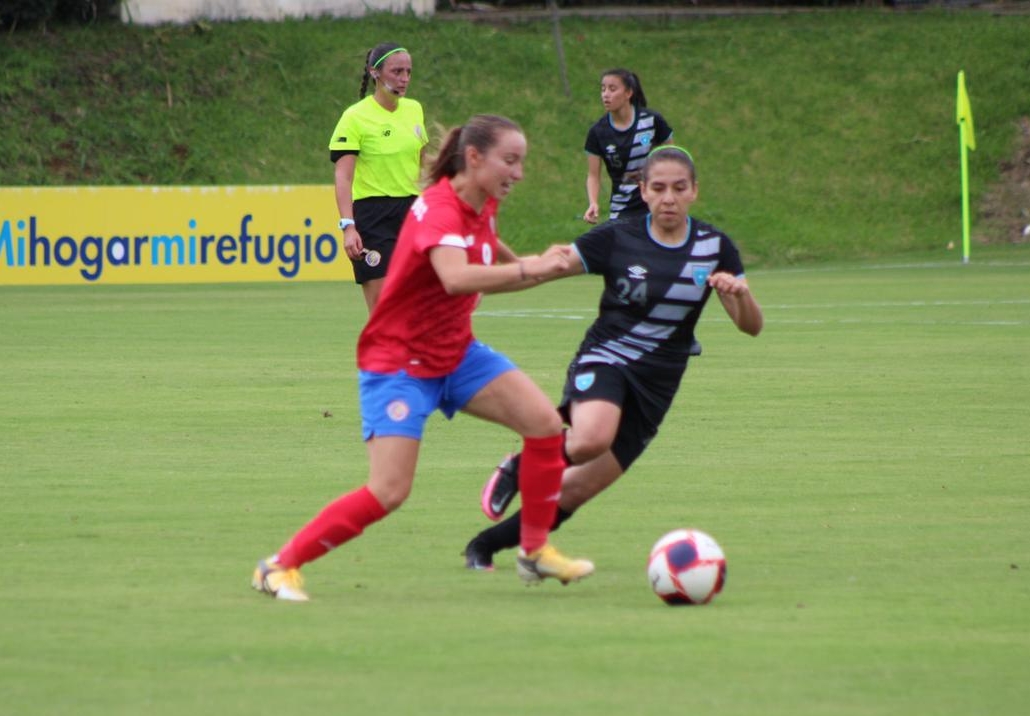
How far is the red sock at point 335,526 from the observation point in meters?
6.25

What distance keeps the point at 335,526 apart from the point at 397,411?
43 centimetres

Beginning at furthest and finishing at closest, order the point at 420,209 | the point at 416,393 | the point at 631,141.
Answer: the point at 631,141 < the point at 420,209 < the point at 416,393

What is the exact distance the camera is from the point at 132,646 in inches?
215

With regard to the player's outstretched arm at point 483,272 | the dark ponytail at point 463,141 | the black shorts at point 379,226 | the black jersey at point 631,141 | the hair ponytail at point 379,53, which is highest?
the hair ponytail at point 379,53

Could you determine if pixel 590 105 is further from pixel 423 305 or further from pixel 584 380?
pixel 423 305

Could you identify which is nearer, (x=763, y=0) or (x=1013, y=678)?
(x=1013, y=678)

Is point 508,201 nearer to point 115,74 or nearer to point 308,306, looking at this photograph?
point 115,74

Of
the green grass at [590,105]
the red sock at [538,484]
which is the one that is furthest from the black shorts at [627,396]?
the green grass at [590,105]

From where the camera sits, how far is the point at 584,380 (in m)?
7.16

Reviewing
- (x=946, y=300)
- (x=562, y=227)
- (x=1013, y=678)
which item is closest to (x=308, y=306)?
(x=946, y=300)

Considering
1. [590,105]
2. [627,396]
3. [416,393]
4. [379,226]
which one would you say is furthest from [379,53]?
[590,105]

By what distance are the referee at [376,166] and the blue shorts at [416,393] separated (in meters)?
5.78

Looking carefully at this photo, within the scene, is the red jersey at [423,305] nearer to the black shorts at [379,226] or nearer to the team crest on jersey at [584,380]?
the team crest on jersey at [584,380]

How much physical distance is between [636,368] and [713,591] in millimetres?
1231
